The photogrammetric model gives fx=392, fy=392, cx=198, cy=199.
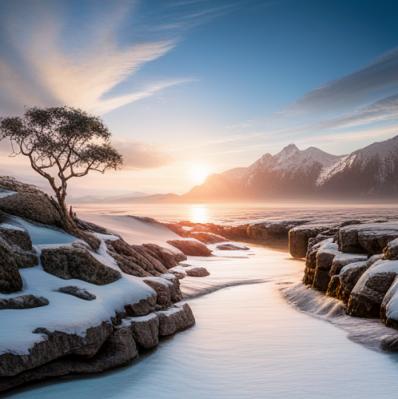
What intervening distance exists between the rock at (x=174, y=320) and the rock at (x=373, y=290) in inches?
318

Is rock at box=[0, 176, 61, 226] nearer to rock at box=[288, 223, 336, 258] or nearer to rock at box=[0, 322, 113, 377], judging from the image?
rock at box=[0, 322, 113, 377]

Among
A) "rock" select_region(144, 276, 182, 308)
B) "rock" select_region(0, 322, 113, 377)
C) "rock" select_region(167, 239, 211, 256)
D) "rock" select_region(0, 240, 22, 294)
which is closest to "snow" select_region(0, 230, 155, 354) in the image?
"rock" select_region(0, 322, 113, 377)

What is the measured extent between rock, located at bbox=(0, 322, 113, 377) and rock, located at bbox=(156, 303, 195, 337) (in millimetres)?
3403

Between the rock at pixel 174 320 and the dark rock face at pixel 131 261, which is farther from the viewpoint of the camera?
the dark rock face at pixel 131 261

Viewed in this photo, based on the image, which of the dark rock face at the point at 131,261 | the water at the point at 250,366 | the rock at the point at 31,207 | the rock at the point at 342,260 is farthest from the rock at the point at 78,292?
the rock at the point at 342,260

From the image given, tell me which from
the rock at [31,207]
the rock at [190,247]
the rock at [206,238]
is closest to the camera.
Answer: the rock at [31,207]

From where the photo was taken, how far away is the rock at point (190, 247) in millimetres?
48062

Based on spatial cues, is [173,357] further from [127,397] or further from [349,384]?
[349,384]

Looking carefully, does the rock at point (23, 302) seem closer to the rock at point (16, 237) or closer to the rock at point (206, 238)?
the rock at point (16, 237)

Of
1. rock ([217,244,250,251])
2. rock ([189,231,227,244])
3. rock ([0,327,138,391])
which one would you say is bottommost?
rock ([217,244,250,251])

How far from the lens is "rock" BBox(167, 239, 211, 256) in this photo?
158 ft

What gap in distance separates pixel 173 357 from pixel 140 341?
4.76ft

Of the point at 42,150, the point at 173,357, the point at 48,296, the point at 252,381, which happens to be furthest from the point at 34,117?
the point at 252,381

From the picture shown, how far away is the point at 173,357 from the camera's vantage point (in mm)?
14930
